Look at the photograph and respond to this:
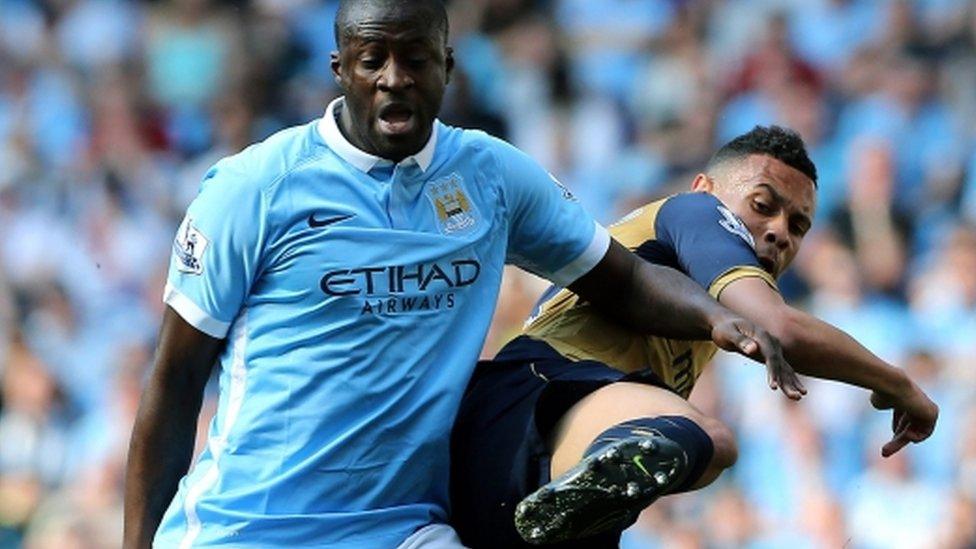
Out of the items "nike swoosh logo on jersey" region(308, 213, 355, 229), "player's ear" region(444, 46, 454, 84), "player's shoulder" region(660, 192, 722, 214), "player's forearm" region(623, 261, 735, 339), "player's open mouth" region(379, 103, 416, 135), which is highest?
"player's ear" region(444, 46, 454, 84)

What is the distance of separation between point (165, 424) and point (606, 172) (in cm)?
638

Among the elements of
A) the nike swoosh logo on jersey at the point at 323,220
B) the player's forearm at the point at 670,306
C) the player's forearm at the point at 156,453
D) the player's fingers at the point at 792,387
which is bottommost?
the player's forearm at the point at 156,453

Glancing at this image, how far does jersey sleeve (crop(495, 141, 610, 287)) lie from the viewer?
5152 millimetres

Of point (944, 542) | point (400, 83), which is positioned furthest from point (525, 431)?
point (944, 542)

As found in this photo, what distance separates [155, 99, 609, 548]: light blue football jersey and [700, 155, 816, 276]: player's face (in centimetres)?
105

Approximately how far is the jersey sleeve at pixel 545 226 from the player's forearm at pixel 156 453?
916mm

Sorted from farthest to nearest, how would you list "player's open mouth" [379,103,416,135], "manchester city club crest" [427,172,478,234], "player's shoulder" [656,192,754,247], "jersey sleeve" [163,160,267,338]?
"player's shoulder" [656,192,754,247] < "manchester city club crest" [427,172,478,234] < "player's open mouth" [379,103,416,135] < "jersey sleeve" [163,160,267,338]

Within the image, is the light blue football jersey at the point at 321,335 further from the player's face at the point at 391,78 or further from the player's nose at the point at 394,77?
the player's nose at the point at 394,77

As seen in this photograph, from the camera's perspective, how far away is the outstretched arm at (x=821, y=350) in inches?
196

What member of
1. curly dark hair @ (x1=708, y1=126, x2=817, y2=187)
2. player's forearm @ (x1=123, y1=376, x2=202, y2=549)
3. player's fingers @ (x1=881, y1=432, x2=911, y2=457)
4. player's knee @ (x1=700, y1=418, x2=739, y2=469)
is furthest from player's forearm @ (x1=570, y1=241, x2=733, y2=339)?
player's forearm @ (x1=123, y1=376, x2=202, y2=549)

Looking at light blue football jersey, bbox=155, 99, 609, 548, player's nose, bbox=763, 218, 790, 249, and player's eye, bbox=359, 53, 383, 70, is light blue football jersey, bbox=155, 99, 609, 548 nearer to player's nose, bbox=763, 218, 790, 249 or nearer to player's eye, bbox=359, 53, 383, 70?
player's eye, bbox=359, 53, 383, 70

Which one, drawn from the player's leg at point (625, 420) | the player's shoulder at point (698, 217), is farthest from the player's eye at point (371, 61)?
the player's shoulder at point (698, 217)

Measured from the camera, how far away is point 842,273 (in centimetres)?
991

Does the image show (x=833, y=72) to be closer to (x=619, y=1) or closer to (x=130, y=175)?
(x=619, y=1)
